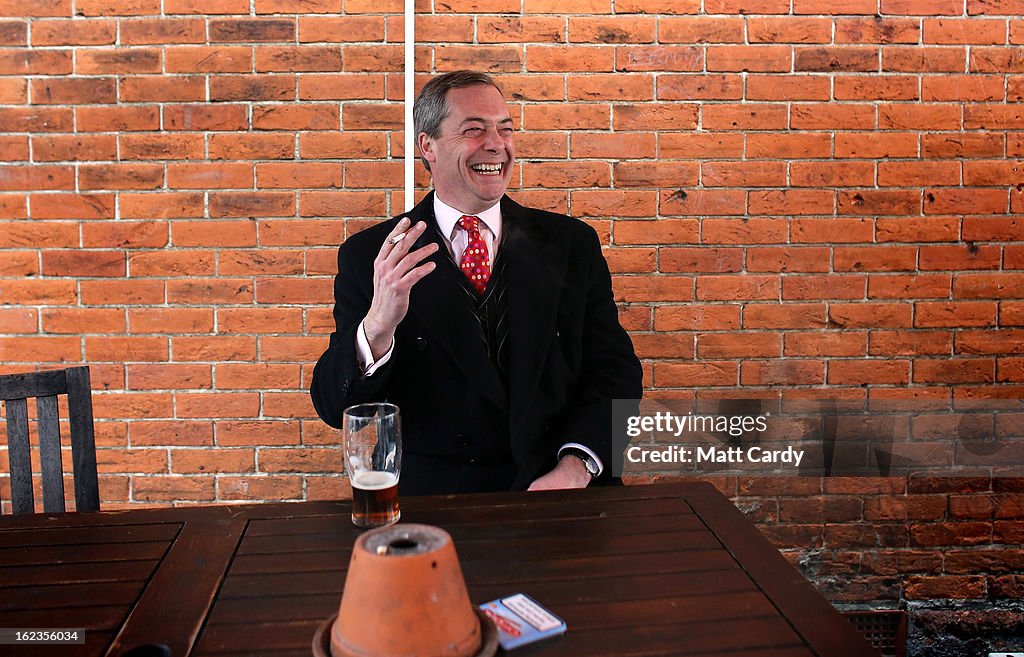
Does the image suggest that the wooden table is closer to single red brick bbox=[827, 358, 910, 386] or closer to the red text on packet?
the red text on packet

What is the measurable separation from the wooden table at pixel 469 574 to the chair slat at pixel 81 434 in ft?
0.98

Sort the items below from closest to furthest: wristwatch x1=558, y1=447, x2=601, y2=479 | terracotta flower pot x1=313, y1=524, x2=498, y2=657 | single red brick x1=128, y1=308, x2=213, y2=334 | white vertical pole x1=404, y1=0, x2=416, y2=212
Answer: terracotta flower pot x1=313, y1=524, x2=498, y2=657
wristwatch x1=558, y1=447, x2=601, y2=479
white vertical pole x1=404, y1=0, x2=416, y2=212
single red brick x1=128, y1=308, x2=213, y2=334

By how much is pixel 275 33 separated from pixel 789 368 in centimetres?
181

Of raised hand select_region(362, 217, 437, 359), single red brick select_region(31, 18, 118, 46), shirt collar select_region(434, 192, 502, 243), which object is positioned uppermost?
single red brick select_region(31, 18, 118, 46)

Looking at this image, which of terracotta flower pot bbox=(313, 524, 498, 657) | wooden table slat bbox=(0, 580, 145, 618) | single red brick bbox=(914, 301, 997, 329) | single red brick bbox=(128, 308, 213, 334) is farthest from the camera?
single red brick bbox=(914, 301, 997, 329)

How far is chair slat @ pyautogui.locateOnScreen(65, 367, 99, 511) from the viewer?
1717mm

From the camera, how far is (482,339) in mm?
2049

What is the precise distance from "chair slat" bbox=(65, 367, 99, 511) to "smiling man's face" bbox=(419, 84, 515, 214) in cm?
95

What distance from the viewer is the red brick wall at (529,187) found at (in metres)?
2.52

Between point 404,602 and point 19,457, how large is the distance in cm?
114

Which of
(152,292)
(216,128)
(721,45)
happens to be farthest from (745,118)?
(152,292)

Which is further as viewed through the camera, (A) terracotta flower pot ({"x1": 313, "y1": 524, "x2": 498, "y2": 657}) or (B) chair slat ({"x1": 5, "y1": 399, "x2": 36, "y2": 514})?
(B) chair slat ({"x1": 5, "y1": 399, "x2": 36, "y2": 514})

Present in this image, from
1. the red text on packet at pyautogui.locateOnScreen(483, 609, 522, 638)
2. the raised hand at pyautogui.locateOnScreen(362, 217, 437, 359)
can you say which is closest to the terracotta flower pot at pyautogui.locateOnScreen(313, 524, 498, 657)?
the red text on packet at pyautogui.locateOnScreen(483, 609, 522, 638)

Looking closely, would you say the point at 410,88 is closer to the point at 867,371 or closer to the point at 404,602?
the point at 867,371
